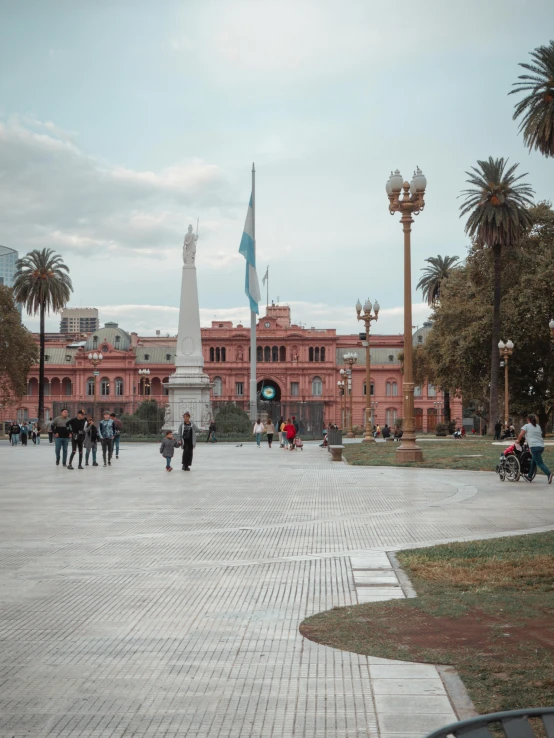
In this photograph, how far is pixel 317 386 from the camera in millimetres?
107250

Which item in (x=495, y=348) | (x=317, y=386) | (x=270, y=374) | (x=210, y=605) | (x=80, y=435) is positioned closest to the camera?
(x=210, y=605)

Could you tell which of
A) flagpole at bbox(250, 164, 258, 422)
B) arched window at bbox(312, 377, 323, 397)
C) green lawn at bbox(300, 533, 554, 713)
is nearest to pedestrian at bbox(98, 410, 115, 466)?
green lawn at bbox(300, 533, 554, 713)

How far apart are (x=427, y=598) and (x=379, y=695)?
2.32 metres

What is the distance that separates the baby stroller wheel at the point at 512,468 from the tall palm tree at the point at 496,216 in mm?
25904

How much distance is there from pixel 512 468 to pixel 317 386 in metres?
89.0

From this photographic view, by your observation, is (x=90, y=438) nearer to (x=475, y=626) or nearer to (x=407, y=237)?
(x=407, y=237)

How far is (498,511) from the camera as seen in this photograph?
499 inches

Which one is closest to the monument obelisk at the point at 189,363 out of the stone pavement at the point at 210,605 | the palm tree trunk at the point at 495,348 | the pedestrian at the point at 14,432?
the pedestrian at the point at 14,432

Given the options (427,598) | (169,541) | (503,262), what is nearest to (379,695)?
(427,598)

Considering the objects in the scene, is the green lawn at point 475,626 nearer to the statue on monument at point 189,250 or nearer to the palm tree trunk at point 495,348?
the palm tree trunk at point 495,348

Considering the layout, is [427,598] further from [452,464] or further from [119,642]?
[452,464]

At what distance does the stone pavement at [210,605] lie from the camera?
4.20 metres

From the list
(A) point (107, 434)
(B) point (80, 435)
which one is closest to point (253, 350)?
(A) point (107, 434)

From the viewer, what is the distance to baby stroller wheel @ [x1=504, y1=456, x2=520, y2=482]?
1814cm
